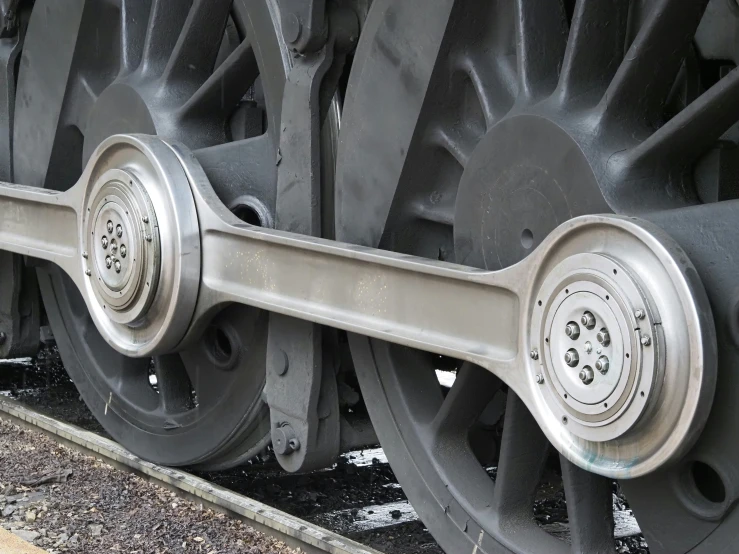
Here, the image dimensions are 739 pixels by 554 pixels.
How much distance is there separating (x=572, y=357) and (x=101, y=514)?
61.7 inches

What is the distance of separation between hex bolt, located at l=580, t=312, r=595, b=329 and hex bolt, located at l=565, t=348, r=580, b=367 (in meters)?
0.05

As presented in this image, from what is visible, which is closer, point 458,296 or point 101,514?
point 458,296

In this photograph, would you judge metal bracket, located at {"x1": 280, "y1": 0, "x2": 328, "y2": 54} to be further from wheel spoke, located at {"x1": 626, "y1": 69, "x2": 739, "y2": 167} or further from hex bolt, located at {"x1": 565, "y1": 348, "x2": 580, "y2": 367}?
hex bolt, located at {"x1": 565, "y1": 348, "x2": 580, "y2": 367}

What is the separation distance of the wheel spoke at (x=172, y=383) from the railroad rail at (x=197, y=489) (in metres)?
0.18

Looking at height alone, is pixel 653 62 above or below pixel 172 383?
above

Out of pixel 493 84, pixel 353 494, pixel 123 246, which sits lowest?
pixel 353 494

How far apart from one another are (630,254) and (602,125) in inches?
11.8

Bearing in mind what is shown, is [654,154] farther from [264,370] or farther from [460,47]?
[264,370]

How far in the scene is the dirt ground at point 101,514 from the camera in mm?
2727

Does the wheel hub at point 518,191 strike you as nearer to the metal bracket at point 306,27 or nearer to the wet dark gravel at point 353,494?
the metal bracket at point 306,27

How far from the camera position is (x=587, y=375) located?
1.81 m

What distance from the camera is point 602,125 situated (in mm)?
1945

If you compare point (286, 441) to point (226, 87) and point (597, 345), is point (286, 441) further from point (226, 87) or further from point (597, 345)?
point (597, 345)

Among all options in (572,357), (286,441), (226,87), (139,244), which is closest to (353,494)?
(286,441)
